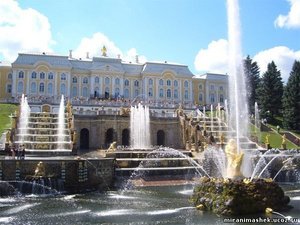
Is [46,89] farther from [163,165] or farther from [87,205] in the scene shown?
[87,205]

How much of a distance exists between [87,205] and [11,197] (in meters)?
5.12

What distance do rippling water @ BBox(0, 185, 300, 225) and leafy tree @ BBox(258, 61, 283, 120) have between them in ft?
128

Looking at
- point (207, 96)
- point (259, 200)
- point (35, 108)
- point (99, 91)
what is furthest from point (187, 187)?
point (207, 96)

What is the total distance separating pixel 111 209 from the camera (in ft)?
57.9

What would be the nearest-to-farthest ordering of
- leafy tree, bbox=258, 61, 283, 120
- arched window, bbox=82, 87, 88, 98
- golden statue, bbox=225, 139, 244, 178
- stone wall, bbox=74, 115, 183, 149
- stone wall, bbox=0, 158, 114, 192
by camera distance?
golden statue, bbox=225, 139, 244, 178 < stone wall, bbox=0, 158, 114, 192 < stone wall, bbox=74, 115, 183, 149 < leafy tree, bbox=258, 61, 283, 120 < arched window, bbox=82, 87, 88, 98

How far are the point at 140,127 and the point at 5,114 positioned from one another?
20605 millimetres

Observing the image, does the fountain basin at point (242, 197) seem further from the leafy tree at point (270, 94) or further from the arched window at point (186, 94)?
the arched window at point (186, 94)

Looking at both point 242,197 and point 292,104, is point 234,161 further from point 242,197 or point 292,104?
A: point 292,104

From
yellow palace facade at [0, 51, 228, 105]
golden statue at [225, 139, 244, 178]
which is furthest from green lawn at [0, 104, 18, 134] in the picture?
golden statue at [225, 139, 244, 178]

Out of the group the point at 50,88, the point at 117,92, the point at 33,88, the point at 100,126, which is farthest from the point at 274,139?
the point at 33,88

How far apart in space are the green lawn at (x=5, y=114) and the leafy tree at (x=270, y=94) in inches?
1464

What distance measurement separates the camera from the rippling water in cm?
1536

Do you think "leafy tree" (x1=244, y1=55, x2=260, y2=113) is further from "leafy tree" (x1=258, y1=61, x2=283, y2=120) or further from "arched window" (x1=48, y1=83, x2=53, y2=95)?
"arched window" (x1=48, y1=83, x2=53, y2=95)

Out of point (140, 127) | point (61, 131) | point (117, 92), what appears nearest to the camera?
point (61, 131)
